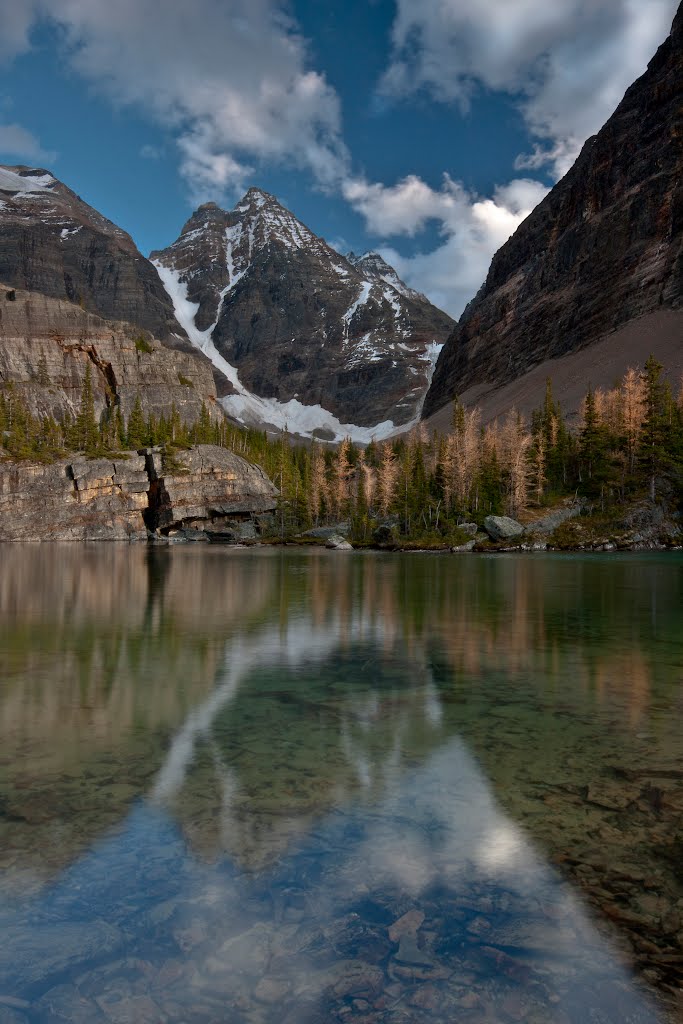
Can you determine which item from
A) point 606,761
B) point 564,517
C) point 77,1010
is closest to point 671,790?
point 606,761

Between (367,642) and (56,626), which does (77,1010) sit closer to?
(367,642)

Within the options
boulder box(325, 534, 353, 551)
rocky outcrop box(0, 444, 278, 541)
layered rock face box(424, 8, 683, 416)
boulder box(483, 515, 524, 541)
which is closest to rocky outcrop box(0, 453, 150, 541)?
rocky outcrop box(0, 444, 278, 541)

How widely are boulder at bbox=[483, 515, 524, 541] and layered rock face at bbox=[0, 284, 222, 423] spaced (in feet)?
286

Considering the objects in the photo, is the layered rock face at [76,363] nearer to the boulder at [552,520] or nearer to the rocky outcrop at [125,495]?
the rocky outcrop at [125,495]

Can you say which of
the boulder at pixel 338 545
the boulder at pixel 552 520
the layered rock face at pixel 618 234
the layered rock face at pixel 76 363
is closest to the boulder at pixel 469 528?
the boulder at pixel 552 520

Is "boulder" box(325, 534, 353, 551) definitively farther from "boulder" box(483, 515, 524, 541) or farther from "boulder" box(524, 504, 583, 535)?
"boulder" box(524, 504, 583, 535)

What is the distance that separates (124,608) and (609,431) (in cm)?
8062

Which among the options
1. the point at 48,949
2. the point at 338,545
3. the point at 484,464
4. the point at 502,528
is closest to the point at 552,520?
the point at 502,528

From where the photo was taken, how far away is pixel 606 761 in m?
8.44

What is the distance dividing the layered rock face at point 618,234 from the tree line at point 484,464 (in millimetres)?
49017

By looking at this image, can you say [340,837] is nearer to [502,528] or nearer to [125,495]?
[502,528]

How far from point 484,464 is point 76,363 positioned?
96337 mm

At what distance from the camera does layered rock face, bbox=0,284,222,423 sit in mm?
134375

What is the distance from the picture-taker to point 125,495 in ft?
351
